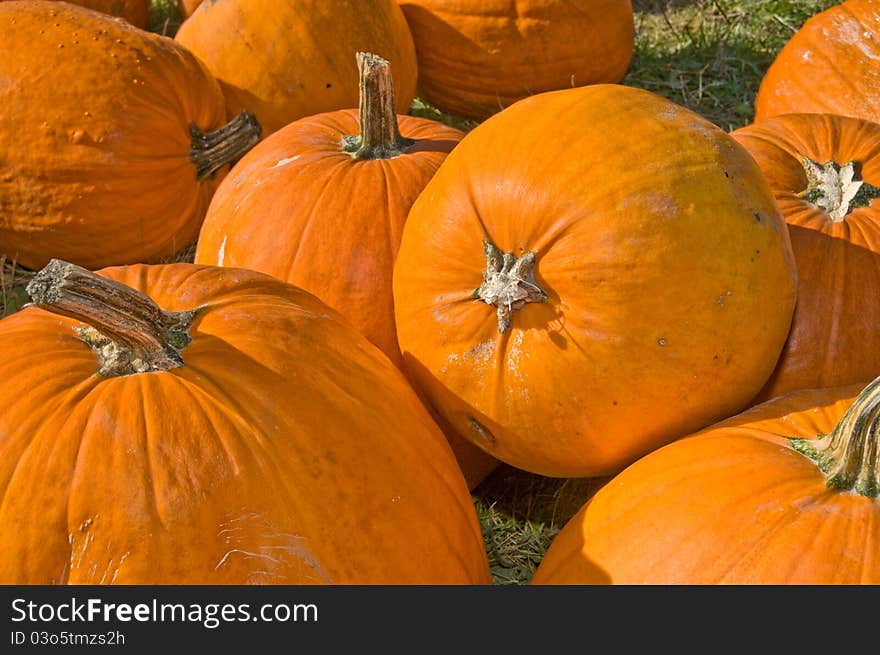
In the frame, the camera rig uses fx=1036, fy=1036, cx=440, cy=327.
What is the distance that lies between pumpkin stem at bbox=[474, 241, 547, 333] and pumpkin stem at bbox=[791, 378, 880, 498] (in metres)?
0.63

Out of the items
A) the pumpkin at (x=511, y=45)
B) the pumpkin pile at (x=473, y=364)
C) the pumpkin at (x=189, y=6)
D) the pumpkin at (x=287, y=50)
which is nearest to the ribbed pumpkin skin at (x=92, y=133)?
the pumpkin at (x=287, y=50)

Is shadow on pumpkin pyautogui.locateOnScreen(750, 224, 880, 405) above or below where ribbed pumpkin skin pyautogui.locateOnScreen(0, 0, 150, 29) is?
below

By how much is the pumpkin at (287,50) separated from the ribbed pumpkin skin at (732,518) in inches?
87.6

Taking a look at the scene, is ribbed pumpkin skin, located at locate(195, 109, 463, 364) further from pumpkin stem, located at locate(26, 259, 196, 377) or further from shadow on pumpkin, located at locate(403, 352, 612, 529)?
pumpkin stem, located at locate(26, 259, 196, 377)

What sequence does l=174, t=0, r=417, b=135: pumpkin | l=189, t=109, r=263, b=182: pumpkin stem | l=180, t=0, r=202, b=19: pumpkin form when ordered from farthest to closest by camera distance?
l=180, t=0, r=202, b=19: pumpkin < l=174, t=0, r=417, b=135: pumpkin < l=189, t=109, r=263, b=182: pumpkin stem

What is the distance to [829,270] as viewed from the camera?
2.45 m

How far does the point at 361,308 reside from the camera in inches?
105

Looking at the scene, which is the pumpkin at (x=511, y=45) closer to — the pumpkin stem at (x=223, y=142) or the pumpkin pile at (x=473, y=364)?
the pumpkin stem at (x=223, y=142)

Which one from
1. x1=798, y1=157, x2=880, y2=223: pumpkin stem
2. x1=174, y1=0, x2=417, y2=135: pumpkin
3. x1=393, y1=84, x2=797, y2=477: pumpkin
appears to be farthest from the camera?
x1=174, y1=0, x2=417, y2=135: pumpkin

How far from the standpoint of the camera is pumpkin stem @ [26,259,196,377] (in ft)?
5.99

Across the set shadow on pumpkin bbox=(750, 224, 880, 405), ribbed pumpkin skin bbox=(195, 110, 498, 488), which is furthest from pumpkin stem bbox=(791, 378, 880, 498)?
ribbed pumpkin skin bbox=(195, 110, 498, 488)

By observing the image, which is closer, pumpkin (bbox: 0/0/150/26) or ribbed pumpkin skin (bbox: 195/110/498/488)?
ribbed pumpkin skin (bbox: 195/110/498/488)

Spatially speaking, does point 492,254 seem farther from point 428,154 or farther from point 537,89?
point 537,89

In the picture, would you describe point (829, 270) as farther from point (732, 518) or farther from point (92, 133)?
point (92, 133)
